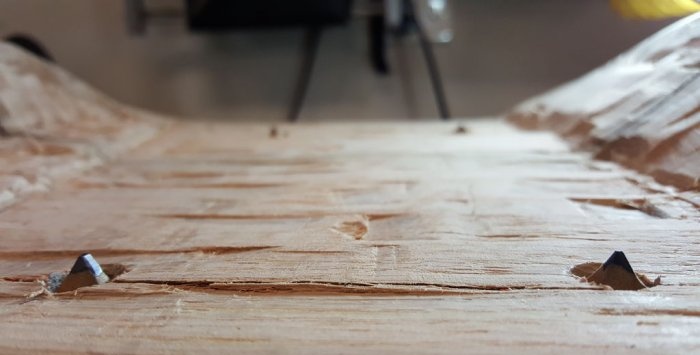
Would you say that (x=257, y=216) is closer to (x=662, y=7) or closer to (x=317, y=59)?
(x=662, y=7)

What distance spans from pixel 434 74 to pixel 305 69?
0.45 m

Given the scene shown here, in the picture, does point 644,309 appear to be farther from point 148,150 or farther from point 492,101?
point 492,101

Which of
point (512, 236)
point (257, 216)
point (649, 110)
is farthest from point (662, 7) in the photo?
point (257, 216)

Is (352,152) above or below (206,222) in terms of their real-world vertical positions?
below

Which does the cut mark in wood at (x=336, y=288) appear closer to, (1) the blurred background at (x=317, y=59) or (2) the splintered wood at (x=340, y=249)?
(2) the splintered wood at (x=340, y=249)

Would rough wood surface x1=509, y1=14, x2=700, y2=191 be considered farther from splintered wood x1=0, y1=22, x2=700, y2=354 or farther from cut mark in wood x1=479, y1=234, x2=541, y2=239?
cut mark in wood x1=479, y1=234, x2=541, y2=239

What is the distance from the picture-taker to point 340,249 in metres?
0.61

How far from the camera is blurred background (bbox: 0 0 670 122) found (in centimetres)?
225

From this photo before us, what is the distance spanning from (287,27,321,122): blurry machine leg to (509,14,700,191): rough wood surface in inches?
43.2

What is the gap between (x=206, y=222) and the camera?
0.73 m

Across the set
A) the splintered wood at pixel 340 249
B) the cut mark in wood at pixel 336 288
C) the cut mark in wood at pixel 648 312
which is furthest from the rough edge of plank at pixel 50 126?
the cut mark in wood at pixel 648 312

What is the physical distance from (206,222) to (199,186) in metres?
0.22

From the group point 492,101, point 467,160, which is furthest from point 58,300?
point 492,101

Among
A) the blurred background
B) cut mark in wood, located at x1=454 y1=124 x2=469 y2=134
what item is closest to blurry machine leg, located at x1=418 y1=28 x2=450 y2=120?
the blurred background
